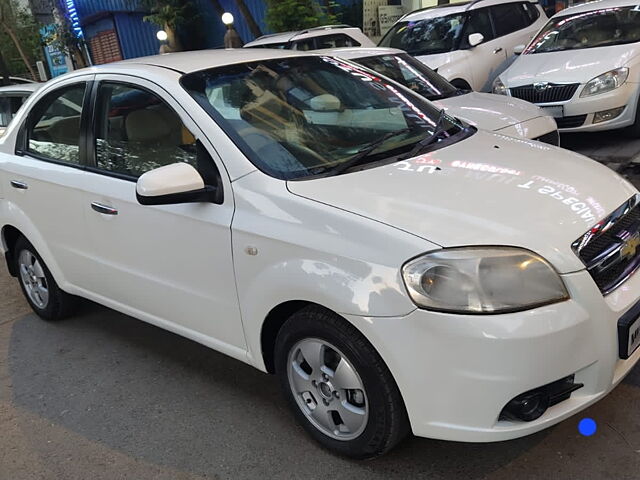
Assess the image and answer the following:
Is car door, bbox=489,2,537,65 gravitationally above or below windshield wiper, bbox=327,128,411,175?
below

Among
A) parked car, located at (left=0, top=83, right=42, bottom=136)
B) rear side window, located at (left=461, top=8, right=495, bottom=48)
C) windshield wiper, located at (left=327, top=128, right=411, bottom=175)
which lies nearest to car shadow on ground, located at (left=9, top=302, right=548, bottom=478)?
windshield wiper, located at (left=327, top=128, right=411, bottom=175)

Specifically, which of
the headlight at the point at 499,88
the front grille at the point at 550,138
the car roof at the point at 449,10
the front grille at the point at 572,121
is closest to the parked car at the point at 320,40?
the car roof at the point at 449,10

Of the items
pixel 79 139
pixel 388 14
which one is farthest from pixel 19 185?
pixel 388 14

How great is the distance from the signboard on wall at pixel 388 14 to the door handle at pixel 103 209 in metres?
10.8

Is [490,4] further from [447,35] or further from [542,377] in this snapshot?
[542,377]

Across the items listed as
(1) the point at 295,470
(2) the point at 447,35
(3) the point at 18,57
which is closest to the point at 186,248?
(1) the point at 295,470

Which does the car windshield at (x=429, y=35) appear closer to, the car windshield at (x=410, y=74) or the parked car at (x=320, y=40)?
the parked car at (x=320, y=40)

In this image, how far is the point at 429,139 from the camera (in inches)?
127

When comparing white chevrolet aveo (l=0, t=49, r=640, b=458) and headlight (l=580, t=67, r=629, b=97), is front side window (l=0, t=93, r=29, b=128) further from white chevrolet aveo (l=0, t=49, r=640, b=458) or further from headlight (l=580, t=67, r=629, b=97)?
headlight (l=580, t=67, r=629, b=97)

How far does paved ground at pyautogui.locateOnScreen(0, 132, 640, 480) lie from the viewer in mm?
2641

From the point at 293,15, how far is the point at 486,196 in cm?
1079

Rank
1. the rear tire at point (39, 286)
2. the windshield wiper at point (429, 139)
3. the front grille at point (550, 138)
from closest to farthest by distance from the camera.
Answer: the windshield wiper at point (429, 139) < the rear tire at point (39, 286) < the front grille at point (550, 138)

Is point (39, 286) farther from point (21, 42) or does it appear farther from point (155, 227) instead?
point (21, 42)

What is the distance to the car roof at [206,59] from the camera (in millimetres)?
3312
